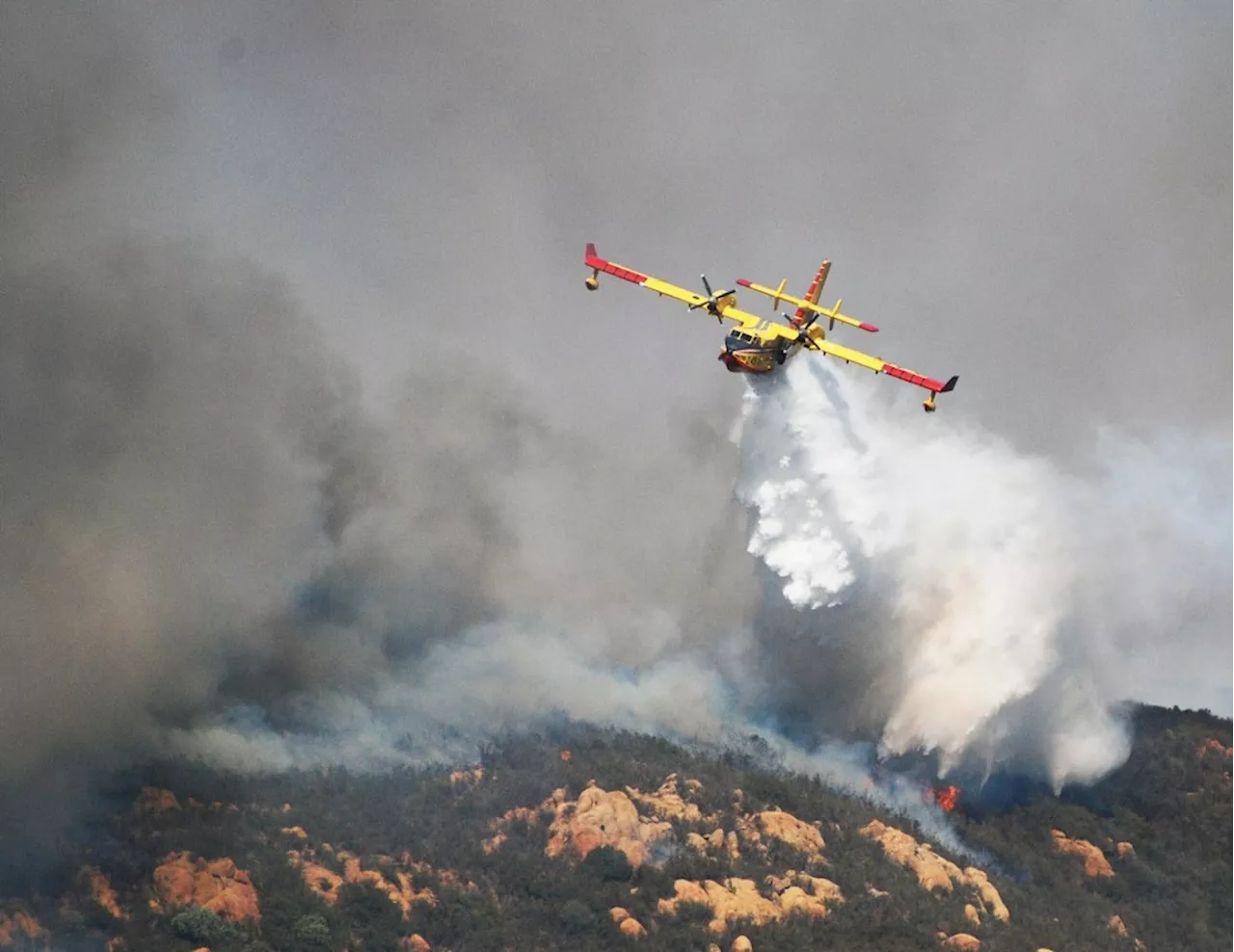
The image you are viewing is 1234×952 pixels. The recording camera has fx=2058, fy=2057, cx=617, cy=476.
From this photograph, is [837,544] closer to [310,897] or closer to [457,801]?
[457,801]

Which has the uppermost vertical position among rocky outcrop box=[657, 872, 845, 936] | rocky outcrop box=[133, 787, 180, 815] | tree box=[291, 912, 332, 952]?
rocky outcrop box=[657, 872, 845, 936]

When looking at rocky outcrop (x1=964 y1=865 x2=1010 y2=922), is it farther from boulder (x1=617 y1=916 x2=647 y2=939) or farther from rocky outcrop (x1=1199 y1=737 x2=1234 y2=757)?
rocky outcrop (x1=1199 y1=737 x2=1234 y2=757)

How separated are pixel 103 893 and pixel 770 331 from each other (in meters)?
57.8

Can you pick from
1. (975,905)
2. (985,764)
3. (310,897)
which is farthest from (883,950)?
(310,897)

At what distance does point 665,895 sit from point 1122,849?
135 feet

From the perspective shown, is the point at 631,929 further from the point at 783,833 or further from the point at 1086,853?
the point at 1086,853

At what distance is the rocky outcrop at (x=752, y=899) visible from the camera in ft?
464

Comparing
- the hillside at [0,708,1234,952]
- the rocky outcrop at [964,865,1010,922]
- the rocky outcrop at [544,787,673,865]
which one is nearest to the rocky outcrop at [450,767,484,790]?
the hillside at [0,708,1234,952]

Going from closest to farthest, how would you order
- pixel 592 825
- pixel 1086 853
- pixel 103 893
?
1. pixel 103 893
2. pixel 592 825
3. pixel 1086 853

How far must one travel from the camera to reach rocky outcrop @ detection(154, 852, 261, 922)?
5340 inches

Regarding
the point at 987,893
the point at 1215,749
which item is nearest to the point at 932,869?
the point at 987,893

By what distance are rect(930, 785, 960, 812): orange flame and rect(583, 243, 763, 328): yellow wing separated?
42.8 m

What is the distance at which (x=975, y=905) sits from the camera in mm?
147500

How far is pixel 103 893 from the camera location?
134000mm
